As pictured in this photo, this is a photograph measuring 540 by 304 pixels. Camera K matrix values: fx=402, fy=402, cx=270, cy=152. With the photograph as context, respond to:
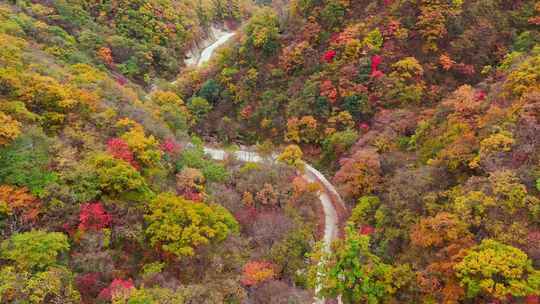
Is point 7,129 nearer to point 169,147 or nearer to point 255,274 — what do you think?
point 169,147

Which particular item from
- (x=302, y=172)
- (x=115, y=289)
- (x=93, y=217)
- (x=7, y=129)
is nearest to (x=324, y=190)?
(x=302, y=172)

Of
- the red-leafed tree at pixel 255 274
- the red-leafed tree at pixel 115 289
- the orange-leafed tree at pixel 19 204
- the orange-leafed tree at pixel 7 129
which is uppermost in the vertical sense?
the orange-leafed tree at pixel 7 129

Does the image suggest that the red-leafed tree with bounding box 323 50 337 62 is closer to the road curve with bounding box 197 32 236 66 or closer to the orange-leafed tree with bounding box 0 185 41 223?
the road curve with bounding box 197 32 236 66

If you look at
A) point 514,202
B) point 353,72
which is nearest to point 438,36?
point 353,72

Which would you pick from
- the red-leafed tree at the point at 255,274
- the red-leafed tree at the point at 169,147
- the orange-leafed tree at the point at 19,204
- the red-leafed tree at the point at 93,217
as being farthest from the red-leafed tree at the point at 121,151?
the red-leafed tree at the point at 255,274

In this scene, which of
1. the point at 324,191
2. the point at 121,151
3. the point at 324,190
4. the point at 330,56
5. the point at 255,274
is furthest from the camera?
the point at 330,56

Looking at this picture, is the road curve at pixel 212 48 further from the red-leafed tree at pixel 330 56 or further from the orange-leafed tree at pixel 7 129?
the orange-leafed tree at pixel 7 129

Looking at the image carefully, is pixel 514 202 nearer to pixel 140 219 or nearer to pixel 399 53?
pixel 140 219

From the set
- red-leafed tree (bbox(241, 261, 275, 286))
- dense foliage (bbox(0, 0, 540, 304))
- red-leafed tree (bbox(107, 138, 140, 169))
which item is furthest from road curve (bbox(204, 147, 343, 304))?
red-leafed tree (bbox(107, 138, 140, 169))
